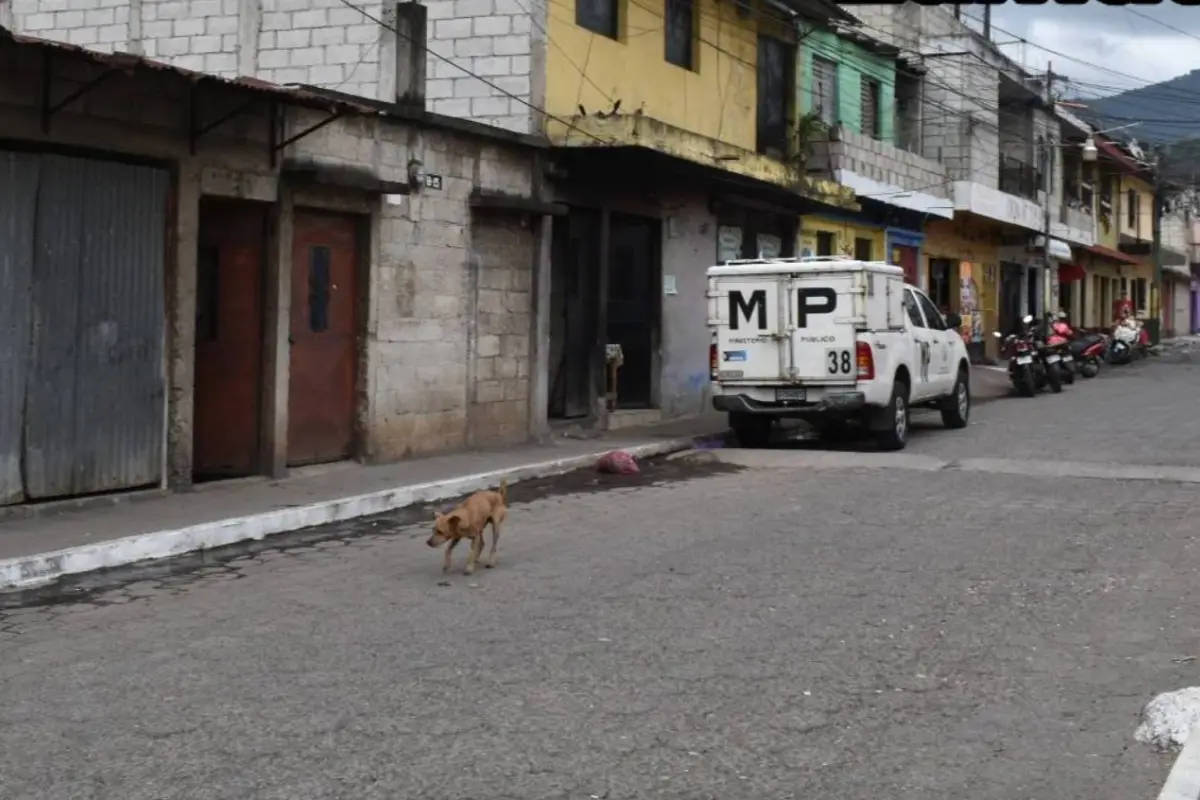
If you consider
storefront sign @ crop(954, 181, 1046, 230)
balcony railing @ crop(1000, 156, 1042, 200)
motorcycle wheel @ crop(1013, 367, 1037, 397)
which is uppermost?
balcony railing @ crop(1000, 156, 1042, 200)

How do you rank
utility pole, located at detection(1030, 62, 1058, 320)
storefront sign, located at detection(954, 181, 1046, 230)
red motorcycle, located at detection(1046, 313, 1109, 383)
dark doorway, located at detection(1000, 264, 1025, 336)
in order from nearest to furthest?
red motorcycle, located at detection(1046, 313, 1109, 383) → storefront sign, located at detection(954, 181, 1046, 230) → utility pole, located at detection(1030, 62, 1058, 320) → dark doorway, located at detection(1000, 264, 1025, 336)

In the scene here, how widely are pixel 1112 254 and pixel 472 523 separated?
43.2 m

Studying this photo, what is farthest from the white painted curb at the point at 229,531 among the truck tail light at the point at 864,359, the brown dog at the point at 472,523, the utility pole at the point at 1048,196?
the utility pole at the point at 1048,196

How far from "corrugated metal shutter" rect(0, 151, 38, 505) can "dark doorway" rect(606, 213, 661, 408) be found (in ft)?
30.6

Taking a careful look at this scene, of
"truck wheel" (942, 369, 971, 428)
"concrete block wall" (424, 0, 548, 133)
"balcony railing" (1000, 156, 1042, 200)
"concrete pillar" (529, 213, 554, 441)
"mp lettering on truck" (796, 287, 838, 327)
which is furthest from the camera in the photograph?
"balcony railing" (1000, 156, 1042, 200)

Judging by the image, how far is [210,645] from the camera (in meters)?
6.52

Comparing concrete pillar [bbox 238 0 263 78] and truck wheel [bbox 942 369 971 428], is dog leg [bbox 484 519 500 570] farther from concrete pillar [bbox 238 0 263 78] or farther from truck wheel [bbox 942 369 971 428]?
truck wheel [bbox 942 369 971 428]

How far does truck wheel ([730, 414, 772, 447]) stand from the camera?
639 inches

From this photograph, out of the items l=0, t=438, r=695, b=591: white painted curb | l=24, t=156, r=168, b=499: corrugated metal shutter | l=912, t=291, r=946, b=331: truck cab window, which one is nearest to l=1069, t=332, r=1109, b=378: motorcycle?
l=912, t=291, r=946, b=331: truck cab window

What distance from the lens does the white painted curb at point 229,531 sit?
8180 mm

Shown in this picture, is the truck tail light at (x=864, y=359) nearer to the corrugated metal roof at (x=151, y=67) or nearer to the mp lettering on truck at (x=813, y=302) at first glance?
the mp lettering on truck at (x=813, y=302)

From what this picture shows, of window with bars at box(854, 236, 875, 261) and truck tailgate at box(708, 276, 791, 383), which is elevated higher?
window with bars at box(854, 236, 875, 261)

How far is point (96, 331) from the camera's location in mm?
10281

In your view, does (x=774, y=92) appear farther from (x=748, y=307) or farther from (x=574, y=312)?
(x=748, y=307)
